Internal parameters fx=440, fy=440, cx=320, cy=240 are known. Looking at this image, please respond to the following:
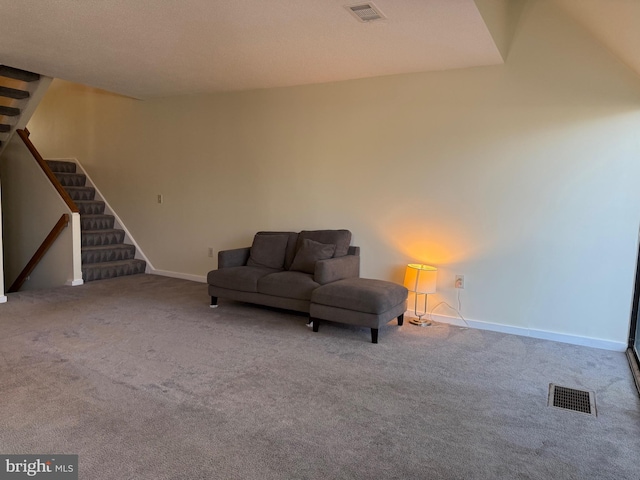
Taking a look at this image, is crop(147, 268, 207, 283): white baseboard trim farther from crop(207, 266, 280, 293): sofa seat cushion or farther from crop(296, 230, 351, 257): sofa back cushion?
crop(296, 230, 351, 257): sofa back cushion

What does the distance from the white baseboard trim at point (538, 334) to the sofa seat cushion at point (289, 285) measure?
1185 millimetres

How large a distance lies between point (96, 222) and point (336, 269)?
4.33m

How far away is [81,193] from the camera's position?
692cm

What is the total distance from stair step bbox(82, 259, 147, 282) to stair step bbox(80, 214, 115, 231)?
0.72m

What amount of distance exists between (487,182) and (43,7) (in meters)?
3.82

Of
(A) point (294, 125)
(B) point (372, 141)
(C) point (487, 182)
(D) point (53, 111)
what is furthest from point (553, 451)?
(D) point (53, 111)

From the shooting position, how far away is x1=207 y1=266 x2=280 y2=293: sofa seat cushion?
4441 mm

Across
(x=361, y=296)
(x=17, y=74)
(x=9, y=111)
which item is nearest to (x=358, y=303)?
(x=361, y=296)

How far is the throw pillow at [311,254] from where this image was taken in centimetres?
447

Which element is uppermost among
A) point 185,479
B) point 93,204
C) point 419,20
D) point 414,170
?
point 419,20

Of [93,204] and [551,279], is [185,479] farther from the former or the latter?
[93,204]

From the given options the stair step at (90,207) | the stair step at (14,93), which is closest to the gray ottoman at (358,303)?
the stair step at (14,93)

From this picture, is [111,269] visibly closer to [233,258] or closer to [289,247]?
[233,258]

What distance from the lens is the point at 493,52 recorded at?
371cm
